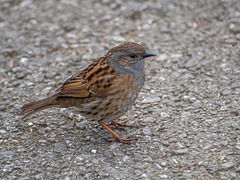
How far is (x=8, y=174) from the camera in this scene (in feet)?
14.6

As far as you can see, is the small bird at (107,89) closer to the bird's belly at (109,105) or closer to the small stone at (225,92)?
the bird's belly at (109,105)

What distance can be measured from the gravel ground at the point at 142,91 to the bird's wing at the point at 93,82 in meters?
0.67

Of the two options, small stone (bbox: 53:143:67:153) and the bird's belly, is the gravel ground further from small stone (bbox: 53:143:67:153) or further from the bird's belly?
the bird's belly

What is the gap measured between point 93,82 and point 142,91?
56.0 inches

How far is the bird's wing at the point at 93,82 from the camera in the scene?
4.82 metres

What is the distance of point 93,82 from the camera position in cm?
487

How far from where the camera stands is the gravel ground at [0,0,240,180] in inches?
178

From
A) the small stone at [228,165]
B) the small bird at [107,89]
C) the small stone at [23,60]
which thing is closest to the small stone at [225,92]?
the small bird at [107,89]

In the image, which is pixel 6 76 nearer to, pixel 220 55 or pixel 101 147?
pixel 101 147

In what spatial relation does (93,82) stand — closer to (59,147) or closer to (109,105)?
(109,105)

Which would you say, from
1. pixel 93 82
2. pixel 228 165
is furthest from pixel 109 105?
pixel 228 165

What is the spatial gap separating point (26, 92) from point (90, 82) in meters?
1.74

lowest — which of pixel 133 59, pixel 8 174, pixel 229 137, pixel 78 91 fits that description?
pixel 8 174

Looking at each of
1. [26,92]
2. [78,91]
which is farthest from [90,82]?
[26,92]
